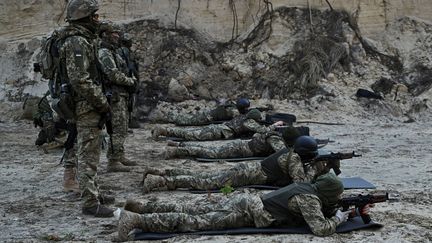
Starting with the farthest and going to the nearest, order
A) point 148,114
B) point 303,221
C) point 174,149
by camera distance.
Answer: point 148,114
point 174,149
point 303,221

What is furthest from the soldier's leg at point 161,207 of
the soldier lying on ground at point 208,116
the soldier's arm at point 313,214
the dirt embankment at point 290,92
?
the soldier lying on ground at point 208,116

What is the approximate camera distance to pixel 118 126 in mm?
7008

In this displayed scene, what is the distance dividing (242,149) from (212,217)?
3091 mm

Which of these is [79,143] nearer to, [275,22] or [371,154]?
[371,154]

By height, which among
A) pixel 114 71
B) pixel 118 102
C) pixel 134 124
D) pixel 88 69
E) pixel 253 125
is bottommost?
pixel 134 124

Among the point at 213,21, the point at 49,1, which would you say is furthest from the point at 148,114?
the point at 49,1

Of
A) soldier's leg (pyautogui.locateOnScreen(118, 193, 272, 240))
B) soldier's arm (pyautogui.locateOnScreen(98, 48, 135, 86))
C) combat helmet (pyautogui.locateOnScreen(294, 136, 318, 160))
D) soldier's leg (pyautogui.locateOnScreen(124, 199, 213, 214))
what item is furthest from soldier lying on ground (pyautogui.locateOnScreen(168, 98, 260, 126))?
soldier's leg (pyautogui.locateOnScreen(118, 193, 272, 240))

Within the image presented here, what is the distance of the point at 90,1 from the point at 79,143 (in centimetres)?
120

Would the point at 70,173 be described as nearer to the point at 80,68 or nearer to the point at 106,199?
the point at 106,199

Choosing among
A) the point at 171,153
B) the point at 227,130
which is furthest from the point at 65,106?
the point at 227,130

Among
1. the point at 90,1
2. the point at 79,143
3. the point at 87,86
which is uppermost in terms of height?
the point at 90,1

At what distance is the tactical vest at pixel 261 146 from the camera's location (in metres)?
7.20

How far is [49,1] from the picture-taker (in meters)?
14.4

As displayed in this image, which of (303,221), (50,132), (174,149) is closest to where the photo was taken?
(303,221)
